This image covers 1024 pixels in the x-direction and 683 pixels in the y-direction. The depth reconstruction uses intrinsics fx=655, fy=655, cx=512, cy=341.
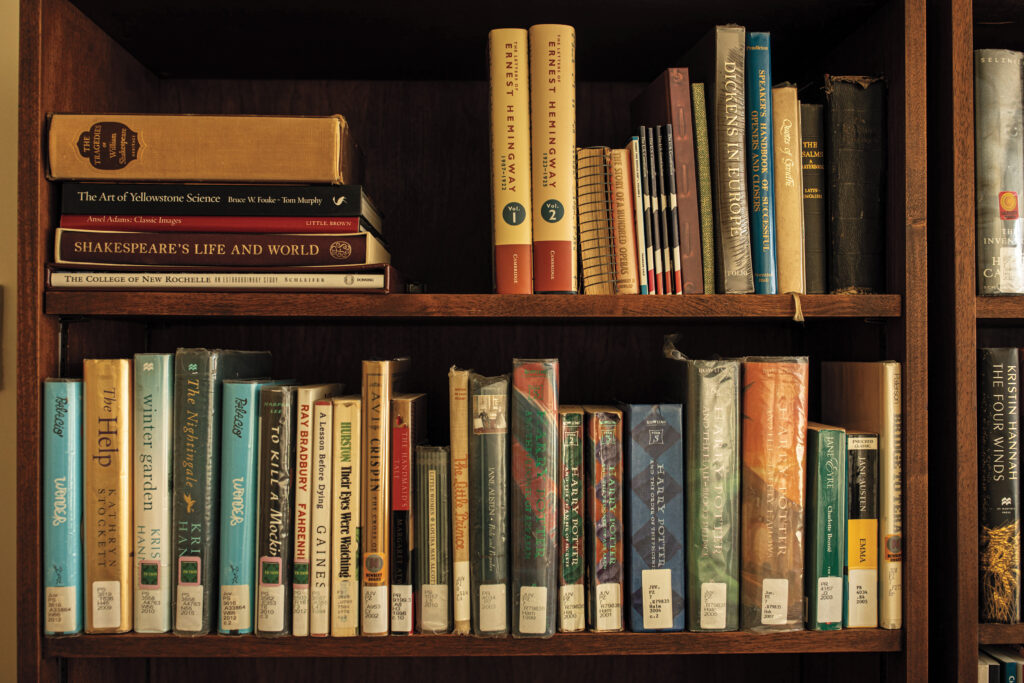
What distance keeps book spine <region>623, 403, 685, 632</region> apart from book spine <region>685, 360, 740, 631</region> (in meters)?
0.02

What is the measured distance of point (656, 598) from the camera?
0.77 metres

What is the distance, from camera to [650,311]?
2.54ft

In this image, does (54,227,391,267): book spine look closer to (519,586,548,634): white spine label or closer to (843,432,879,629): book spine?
(519,586,548,634): white spine label

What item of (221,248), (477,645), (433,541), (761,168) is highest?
(761,168)

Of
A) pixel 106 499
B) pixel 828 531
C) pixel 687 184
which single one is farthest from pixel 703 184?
pixel 106 499

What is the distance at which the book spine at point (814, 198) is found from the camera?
82 cm

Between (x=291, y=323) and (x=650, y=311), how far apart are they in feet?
1.84

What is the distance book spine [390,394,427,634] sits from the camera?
0.76 metres

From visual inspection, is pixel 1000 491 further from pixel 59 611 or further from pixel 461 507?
pixel 59 611

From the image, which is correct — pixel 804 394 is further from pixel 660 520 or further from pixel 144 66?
pixel 144 66

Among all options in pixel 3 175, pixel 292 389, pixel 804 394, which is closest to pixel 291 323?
pixel 292 389

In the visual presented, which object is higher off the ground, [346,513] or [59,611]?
[346,513]

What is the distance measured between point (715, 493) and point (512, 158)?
465 millimetres

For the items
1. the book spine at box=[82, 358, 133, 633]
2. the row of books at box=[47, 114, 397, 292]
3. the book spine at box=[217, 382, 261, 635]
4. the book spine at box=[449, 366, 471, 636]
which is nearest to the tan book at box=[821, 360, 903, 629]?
the book spine at box=[449, 366, 471, 636]
